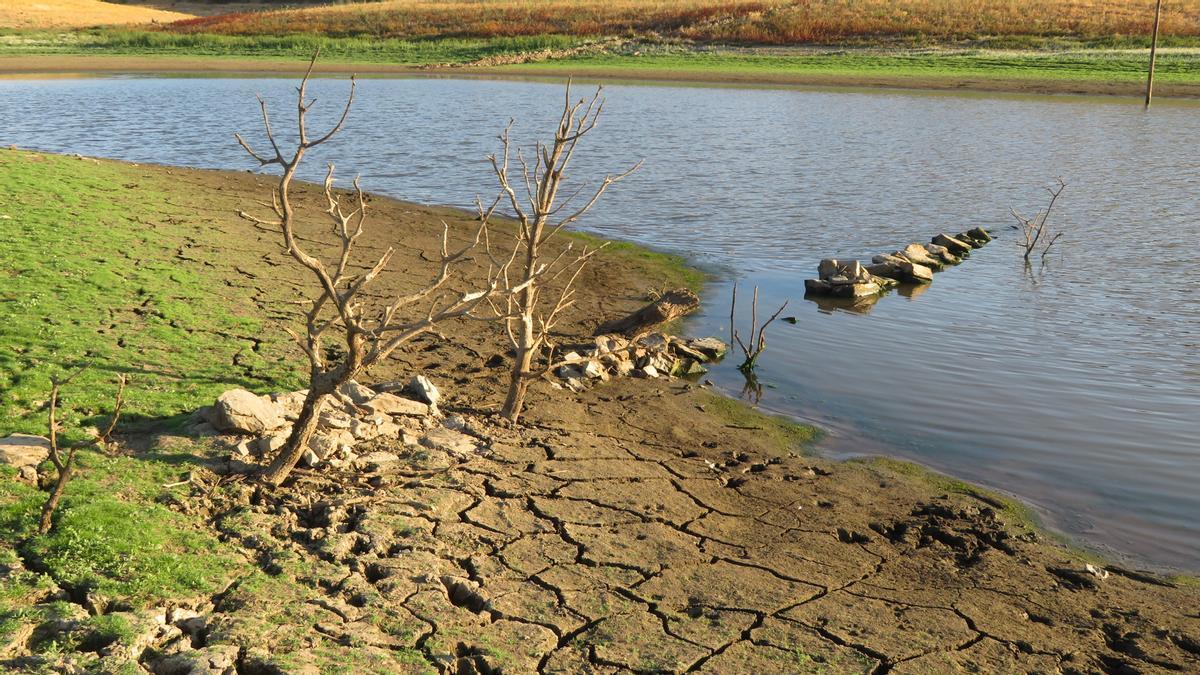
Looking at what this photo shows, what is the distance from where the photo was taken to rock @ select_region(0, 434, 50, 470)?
516 centimetres

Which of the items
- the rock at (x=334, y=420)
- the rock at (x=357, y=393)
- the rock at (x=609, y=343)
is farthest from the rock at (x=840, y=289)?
the rock at (x=334, y=420)

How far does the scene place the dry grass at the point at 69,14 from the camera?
58125mm

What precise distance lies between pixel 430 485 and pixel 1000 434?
436cm

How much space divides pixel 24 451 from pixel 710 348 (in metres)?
5.66

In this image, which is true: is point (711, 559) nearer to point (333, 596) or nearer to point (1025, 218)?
point (333, 596)

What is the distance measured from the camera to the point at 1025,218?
1553 cm

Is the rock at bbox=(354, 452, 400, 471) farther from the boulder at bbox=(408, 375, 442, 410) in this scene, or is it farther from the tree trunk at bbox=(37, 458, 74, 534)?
the tree trunk at bbox=(37, 458, 74, 534)

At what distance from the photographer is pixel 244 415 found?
5898 mm

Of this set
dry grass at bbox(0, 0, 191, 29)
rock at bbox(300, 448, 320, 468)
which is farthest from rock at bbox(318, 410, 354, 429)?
dry grass at bbox(0, 0, 191, 29)

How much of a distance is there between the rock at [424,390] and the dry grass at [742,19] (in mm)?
39503

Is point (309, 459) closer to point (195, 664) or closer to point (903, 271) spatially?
point (195, 664)

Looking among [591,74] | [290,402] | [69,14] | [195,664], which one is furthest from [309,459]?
[69,14]

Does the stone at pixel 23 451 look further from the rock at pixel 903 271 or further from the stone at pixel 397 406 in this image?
the rock at pixel 903 271

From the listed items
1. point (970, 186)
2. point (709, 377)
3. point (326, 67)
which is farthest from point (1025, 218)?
point (326, 67)
